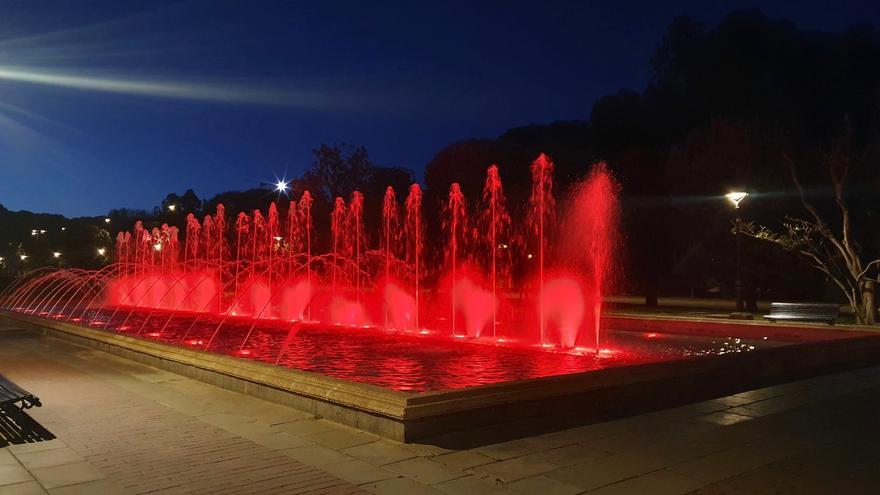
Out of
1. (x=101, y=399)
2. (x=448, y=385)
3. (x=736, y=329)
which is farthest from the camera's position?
(x=736, y=329)

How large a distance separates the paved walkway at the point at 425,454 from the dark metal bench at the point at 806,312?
11083 mm

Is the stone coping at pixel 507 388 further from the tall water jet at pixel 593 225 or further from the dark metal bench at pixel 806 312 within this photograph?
the tall water jet at pixel 593 225

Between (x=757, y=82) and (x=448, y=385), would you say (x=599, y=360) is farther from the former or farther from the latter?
(x=757, y=82)

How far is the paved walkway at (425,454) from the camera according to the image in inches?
208

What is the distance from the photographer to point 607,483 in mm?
5320

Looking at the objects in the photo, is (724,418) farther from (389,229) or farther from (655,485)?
(389,229)

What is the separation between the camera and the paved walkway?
17.3 feet

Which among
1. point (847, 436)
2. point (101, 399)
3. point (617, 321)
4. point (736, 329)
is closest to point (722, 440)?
point (847, 436)

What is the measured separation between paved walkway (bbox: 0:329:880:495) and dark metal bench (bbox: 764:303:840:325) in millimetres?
11083

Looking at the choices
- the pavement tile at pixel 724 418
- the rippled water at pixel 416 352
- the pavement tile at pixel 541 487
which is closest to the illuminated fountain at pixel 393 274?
the rippled water at pixel 416 352

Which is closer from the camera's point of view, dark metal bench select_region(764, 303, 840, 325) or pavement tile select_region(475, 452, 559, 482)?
pavement tile select_region(475, 452, 559, 482)

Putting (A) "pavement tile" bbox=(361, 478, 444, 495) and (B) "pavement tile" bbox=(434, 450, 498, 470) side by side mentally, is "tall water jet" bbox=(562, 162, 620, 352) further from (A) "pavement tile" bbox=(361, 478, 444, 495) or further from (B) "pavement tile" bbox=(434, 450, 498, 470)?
(A) "pavement tile" bbox=(361, 478, 444, 495)

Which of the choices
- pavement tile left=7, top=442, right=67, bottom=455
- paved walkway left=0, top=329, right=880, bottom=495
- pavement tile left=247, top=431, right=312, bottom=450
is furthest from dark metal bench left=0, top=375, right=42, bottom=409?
pavement tile left=247, top=431, right=312, bottom=450

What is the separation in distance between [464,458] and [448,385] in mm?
3357
